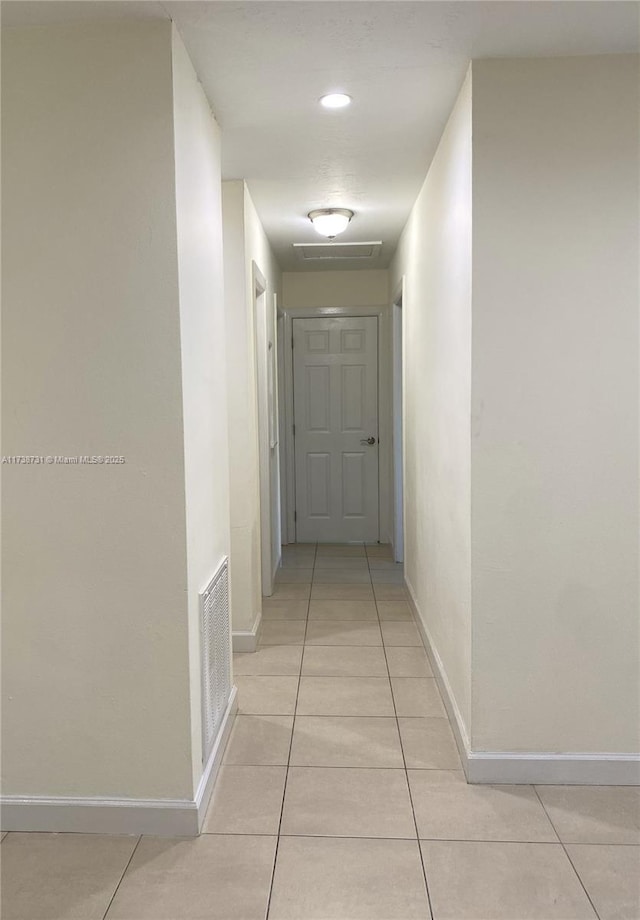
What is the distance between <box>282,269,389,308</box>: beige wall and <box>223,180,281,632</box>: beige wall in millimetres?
2234

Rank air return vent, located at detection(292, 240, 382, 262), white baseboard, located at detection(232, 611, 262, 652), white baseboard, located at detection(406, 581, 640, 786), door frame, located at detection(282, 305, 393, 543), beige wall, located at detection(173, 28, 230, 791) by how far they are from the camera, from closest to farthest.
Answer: beige wall, located at detection(173, 28, 230, 791) < white baseboard, located at detection(406, 581, 640, 786) < white baseboard, located at detection(232, 611, 262, 652) < air return vent, located at detection(292, 240, 382, 262) < door frame, located at detection(282, 305, 393, 543)

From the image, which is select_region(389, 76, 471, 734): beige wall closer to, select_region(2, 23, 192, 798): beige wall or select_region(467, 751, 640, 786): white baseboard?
select_region(467, 751, 640, 786): white baseboard

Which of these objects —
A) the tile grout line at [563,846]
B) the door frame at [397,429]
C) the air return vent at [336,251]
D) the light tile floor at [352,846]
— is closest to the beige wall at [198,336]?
the light tile floor at [352,846]

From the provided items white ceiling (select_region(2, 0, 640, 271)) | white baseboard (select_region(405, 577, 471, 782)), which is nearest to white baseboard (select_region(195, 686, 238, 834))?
white baseboard (select_region(405, 577, 471, 782))

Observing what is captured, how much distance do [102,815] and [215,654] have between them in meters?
0.62

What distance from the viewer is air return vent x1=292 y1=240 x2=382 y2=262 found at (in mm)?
5055

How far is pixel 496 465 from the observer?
2.40 meters

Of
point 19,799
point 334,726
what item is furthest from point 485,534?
point 19,799

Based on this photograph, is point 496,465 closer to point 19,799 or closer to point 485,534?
point 485,534

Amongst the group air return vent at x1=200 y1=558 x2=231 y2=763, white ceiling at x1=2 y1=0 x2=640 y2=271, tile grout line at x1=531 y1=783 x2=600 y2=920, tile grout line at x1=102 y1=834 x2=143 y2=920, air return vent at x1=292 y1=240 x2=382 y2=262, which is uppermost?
air return vent at x1=292 y1=240 x2=382 y2=262

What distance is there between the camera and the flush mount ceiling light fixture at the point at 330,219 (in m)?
4.10

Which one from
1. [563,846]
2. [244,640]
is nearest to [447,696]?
[563,846]

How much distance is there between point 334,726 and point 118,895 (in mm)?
1141

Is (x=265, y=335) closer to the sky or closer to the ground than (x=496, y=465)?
closer to the sky
